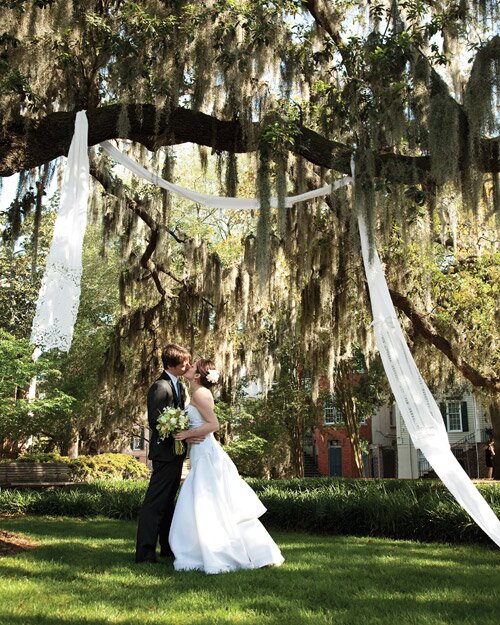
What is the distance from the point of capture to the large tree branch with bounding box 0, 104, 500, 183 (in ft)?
19.8

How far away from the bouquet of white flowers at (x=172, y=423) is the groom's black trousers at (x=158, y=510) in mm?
163

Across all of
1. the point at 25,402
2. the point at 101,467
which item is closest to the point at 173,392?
the point at 25,402

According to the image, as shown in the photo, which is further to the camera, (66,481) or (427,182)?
(66,481)

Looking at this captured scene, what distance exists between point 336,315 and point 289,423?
10.8 metres

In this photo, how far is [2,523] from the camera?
807cm

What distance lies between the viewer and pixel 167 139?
643cm

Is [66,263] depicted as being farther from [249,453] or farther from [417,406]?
[249,453]

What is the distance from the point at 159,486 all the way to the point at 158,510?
0.17 meters

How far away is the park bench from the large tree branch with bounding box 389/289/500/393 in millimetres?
7628

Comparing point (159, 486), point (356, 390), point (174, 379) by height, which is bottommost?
point (159, 486)

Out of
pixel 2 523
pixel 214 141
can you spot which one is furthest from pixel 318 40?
pixel 2 523

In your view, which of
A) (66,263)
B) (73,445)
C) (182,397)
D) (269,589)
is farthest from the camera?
(73,445)

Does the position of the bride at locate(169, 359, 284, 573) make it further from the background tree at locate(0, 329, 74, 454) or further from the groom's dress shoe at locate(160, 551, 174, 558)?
the background tree at locate(0, 329, 74, 454)

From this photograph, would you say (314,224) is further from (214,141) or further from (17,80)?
(17,80)
